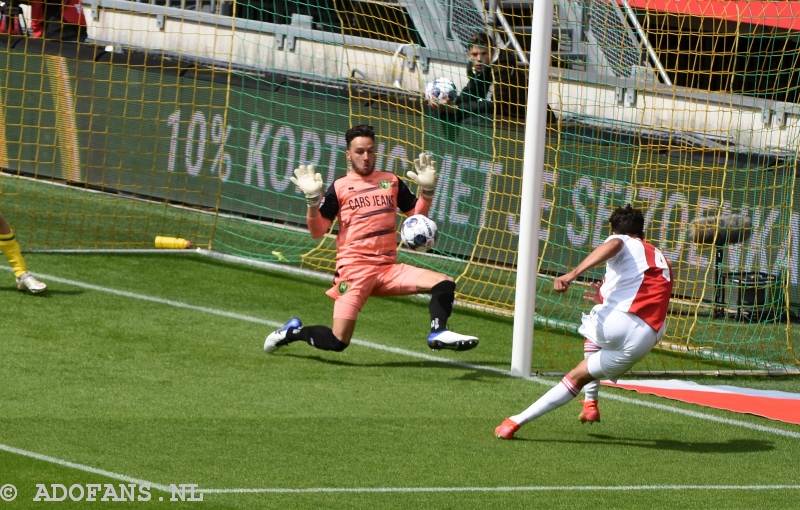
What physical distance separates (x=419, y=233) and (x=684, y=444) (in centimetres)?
229

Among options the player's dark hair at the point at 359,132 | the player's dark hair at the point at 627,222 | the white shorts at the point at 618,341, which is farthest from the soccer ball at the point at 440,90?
the white shorts at the point at 618,341

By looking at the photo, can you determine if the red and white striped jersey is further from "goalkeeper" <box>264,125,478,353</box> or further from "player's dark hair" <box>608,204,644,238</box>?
"goalkeeper" <box>264,125,478,353</box>

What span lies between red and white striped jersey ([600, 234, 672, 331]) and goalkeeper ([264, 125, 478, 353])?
1774 millimetres

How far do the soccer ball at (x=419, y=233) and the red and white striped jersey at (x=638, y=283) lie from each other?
1.72 m

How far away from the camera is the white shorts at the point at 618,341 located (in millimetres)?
7172

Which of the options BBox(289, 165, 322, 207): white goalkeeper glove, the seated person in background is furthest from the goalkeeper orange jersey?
the seated person in background

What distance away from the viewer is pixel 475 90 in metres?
11.9

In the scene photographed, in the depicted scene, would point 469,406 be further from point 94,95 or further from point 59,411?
point 94,95

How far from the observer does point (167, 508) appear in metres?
5.69

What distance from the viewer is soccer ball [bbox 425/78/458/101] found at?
12.0 metres

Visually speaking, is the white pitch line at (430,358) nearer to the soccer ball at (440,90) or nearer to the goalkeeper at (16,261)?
the goalkeeper at (16,261)

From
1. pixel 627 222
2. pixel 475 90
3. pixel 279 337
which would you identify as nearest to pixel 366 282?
pixel 279 337

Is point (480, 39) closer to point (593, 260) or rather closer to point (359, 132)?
point (359, 132)

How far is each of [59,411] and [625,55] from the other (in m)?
5.71
